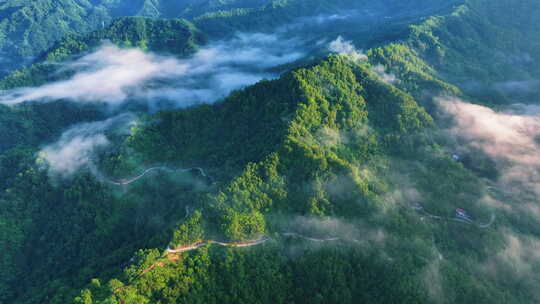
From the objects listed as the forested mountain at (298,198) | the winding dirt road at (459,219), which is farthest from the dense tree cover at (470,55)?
the winding dirt road at (459,219)

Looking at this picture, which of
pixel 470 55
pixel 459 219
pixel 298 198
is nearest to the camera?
pixel 298 198

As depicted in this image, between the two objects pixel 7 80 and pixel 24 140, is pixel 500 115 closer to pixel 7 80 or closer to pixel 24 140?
pixel 24 140

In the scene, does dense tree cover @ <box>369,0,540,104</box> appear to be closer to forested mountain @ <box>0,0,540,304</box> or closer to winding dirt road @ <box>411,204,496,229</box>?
forested mountain @ <box>0,0,540,304</box>

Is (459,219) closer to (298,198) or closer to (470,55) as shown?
(298,198)

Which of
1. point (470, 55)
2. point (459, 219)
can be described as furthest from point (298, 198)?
point (470, 55)

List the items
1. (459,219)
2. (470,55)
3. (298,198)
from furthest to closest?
(470,55)
(459,219)
(298,198)

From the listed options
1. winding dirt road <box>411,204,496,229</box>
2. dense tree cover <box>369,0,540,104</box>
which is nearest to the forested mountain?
winding dirt road <box>411,204,496,229</box>

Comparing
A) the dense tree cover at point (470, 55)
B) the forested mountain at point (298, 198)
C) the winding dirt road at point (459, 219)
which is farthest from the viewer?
the dense tree cover at point (470, 55)

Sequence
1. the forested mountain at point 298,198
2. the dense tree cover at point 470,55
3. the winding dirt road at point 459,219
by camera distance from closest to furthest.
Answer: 1. the forested mountain at point 298,198
2. the winding dirt road at point 459,219
3. the dense tree cover at point 470,55

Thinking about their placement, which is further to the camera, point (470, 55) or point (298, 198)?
point (470, 55)

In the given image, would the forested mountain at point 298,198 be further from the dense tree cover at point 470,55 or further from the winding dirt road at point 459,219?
the dense tree cover at point 470,55

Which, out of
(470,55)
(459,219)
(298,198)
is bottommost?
(459,219)

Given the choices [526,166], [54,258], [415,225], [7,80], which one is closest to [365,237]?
[415,225]
